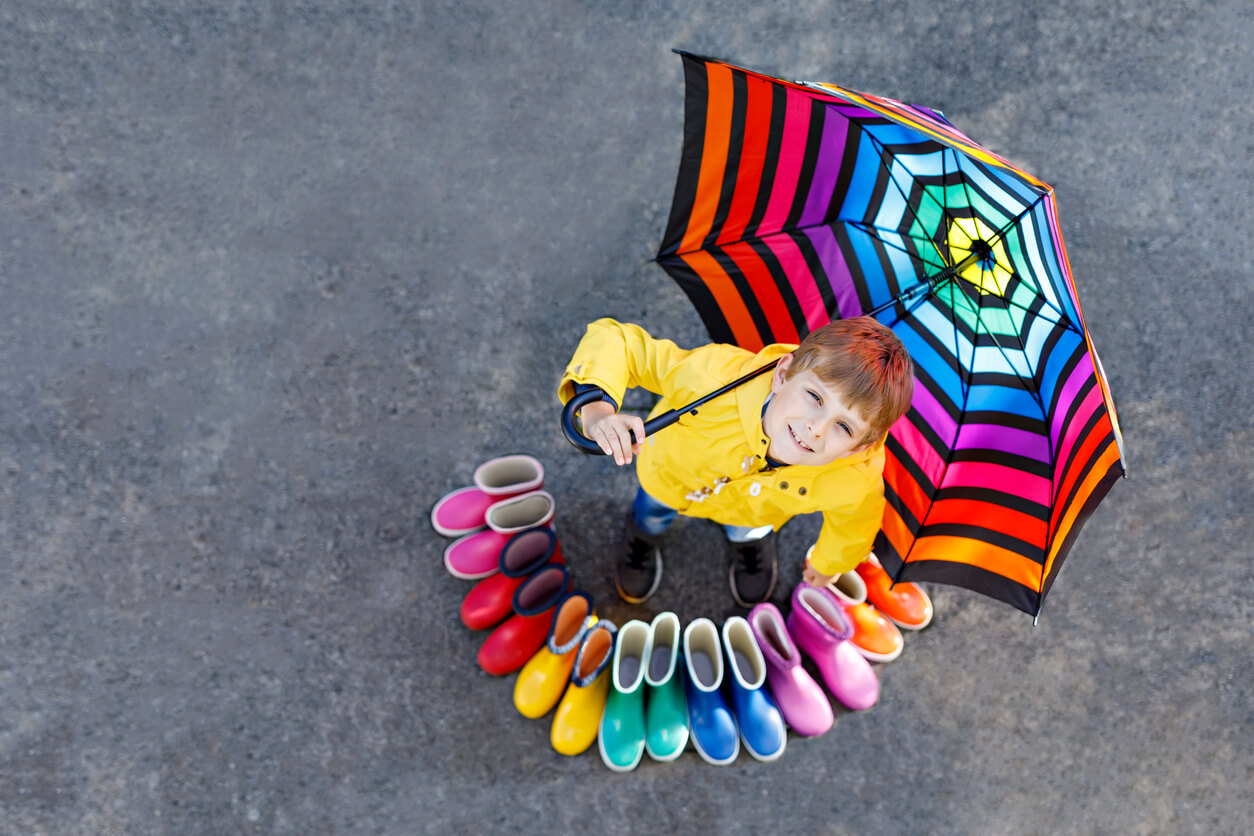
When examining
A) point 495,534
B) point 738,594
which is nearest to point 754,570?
point 738,594

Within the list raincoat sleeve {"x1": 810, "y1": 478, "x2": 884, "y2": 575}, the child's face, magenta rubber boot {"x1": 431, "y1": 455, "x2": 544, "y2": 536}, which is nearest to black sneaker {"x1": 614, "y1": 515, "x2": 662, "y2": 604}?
magenta rubber boot {"x1": 431, "y1": 455, "x2": 544, "y2": 536}

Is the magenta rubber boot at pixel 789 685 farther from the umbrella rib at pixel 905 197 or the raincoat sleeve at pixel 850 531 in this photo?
the umbrella rib at pixel 905 197

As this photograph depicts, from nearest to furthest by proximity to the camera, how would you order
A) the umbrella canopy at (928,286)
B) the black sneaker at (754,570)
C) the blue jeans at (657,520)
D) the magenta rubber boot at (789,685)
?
1. the umbrella canopy at (928,286)
2. the blue jeans at (657,520)
3. the magenta rubber boot at (789,685)
4. the black sneaker at (754,570)

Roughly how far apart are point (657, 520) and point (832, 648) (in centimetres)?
59

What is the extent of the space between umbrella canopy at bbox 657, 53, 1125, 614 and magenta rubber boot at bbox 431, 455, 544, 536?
0.72 meters

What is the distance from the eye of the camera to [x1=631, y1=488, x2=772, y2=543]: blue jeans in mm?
1965

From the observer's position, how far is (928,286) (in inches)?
58.2

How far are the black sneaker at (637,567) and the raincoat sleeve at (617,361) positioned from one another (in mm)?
672

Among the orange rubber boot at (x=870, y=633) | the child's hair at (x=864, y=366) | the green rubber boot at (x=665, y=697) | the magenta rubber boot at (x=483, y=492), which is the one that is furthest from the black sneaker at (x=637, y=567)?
the child's hair at (x=864, y=366)

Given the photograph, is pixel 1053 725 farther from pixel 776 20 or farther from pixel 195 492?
pixel 195 492

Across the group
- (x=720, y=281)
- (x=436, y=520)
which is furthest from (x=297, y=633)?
(x=720, y=281)

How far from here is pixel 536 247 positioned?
8.05ft

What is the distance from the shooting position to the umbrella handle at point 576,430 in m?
1.37

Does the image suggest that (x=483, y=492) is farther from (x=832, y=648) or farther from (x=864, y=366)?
(x=864, y=366)
